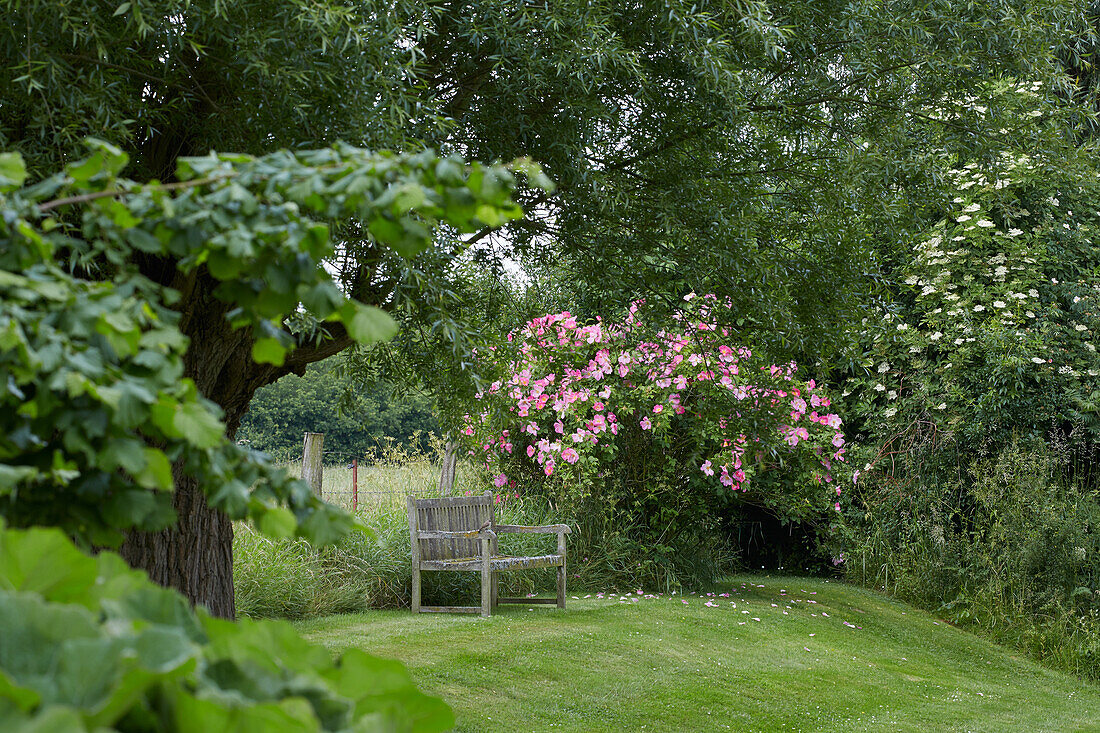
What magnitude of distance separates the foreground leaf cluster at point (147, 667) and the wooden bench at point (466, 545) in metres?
5.48

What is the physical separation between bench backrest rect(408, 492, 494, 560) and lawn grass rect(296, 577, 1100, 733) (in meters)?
0.52

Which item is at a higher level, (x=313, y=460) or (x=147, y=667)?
(x=313, y=460)

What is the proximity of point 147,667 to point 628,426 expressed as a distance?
24.1 ft

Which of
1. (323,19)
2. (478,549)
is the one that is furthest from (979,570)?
(323,19)

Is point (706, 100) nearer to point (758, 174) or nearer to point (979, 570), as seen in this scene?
point (758, 174)

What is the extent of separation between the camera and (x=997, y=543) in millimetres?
7105

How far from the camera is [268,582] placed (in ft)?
19.9

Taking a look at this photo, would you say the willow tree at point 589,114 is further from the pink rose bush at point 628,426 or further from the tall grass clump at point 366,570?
the pink rose bush at point 628,426

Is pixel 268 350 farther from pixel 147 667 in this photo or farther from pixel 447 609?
pixel 447 609

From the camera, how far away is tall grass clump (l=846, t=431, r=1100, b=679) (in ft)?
20.9

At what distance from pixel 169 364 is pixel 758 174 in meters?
3.21

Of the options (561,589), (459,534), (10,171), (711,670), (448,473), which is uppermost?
(10,171)

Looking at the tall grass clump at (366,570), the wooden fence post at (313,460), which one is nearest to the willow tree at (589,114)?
the tall grass clump at (366,570)

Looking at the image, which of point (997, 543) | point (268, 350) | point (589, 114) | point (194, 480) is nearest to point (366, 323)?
point (268, 350)
